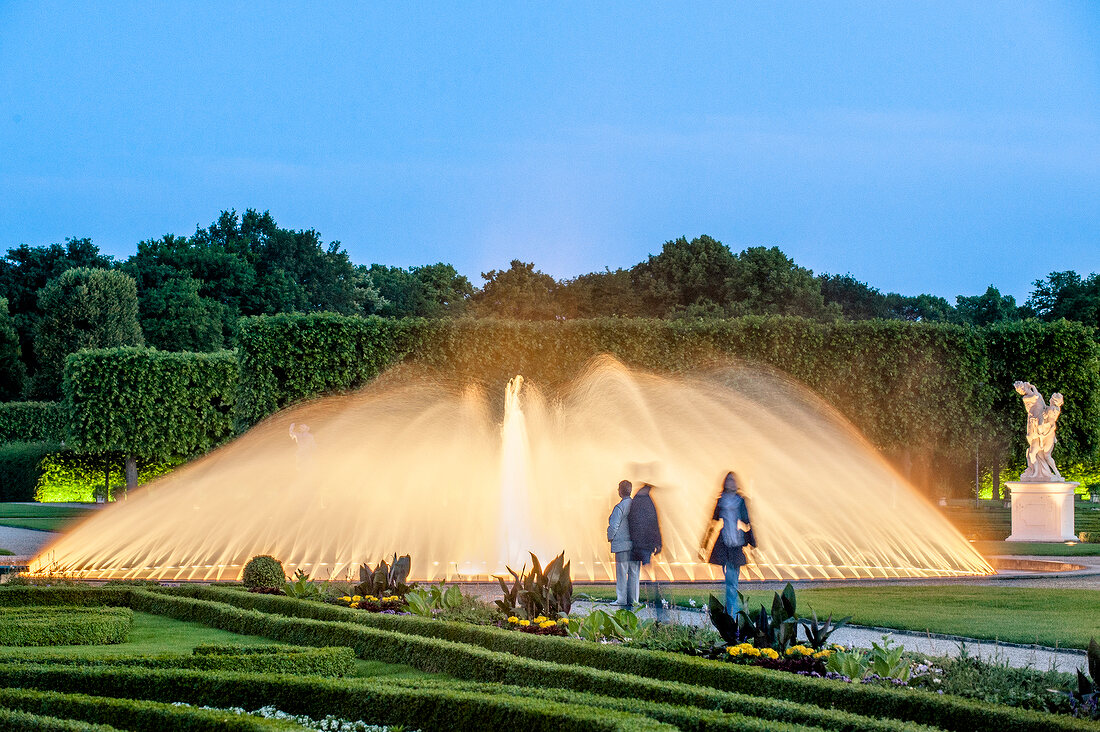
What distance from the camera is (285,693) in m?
9.31

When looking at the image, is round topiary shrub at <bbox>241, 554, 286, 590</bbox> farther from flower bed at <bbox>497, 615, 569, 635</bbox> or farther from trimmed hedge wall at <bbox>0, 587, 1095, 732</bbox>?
flower bed at <bbox>497, 615, 569, 635</bbox>

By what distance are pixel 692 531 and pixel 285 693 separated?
66.5ft

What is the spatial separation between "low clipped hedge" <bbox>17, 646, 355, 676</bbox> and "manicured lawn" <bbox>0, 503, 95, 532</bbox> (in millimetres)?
27499

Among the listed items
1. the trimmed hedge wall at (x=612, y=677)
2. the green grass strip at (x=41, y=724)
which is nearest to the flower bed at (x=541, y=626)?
the trimmed hedge wall at (x=612, y=677)

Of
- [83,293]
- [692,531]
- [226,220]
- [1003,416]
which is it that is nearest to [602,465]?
[692,531]

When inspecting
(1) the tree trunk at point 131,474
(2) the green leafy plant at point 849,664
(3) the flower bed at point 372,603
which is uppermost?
(1) the tree trunk at point 131,474

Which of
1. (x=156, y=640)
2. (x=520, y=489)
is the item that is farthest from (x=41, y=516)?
(x=156, y=640)

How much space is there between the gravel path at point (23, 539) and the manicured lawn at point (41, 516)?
28.0 inches

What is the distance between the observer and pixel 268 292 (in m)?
75.2

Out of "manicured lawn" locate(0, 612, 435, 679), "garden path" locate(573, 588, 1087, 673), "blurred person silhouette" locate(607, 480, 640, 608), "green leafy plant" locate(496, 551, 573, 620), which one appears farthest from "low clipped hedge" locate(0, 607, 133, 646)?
"blurred person silhouette" locate(607, 480, 640, 608)

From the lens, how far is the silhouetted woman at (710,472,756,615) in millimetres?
14984

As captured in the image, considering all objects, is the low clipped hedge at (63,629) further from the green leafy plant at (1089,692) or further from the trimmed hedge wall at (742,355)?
the trimmed hedge wall at (742,355)

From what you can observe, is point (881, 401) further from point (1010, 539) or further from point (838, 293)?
point (838, 293)

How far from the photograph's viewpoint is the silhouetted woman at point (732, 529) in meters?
15.0
